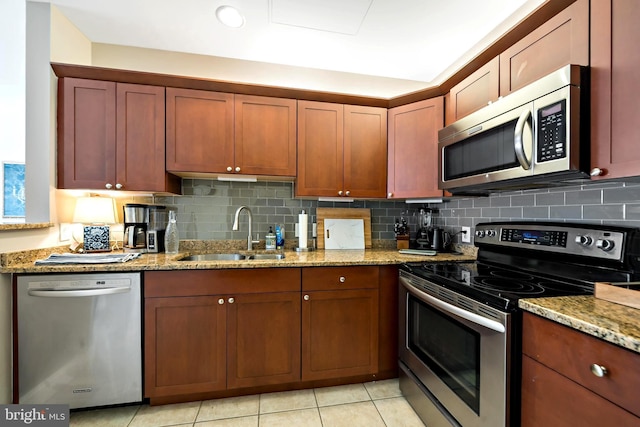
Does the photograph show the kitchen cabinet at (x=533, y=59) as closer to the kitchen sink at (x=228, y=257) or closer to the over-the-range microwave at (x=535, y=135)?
the over-the-range microwave at (x=535, y=135)

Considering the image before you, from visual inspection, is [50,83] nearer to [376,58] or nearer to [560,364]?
[376,58]

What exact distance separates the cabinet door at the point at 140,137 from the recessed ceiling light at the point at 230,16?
66cm

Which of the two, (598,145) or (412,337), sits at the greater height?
(598,145)

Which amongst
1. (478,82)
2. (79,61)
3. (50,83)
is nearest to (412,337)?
(478,82)

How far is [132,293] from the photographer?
162cm

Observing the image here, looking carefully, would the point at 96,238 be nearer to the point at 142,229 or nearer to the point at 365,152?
the point at 142,229

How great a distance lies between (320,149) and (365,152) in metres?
0.39

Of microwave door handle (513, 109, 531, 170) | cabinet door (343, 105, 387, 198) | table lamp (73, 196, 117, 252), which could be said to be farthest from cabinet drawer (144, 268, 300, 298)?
microwave door handle (513, 109, 531, 170)

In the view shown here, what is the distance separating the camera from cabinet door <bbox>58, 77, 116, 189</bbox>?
72.1 inches

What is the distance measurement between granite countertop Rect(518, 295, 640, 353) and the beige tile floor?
1.11 metres

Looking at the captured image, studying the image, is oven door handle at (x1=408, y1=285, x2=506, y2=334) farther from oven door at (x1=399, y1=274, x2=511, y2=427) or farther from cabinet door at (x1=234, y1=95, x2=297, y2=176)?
cabinet door at (x1=234, y1=95, x2=297, y2=176)

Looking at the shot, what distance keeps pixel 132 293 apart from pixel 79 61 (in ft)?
6.05

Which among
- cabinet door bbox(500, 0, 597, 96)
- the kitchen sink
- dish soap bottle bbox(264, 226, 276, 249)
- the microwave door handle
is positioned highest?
cabinet door bbox(500, 0, 597, 96)

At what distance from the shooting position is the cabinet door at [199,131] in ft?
6.48
